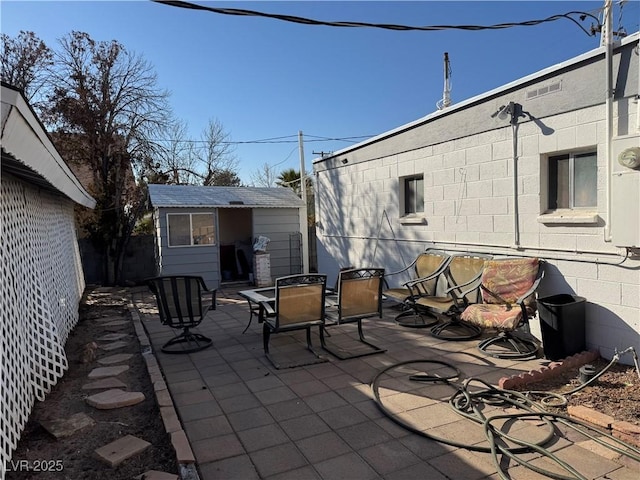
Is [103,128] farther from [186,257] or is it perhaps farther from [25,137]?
[25,137]

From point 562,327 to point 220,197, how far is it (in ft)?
28.8

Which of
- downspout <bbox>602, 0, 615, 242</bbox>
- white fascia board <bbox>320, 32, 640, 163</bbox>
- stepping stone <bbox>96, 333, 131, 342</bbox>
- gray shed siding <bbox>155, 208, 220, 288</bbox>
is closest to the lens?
downspout <bbox>602, 0, 615, 242</bbox>

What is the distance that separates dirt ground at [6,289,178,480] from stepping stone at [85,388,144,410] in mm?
40

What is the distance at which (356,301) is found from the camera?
493 centimetres

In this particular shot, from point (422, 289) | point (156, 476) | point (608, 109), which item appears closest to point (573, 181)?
point (608, 109)

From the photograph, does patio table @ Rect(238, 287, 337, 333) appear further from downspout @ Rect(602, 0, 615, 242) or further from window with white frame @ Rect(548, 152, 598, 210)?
downspout @ Rect(602, 0, 615, 242)

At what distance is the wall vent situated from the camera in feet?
14.9

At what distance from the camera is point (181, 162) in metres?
20.7

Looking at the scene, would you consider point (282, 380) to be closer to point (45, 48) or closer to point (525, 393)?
point (525, 393)

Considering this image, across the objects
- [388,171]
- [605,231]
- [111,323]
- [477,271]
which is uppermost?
[388,171]

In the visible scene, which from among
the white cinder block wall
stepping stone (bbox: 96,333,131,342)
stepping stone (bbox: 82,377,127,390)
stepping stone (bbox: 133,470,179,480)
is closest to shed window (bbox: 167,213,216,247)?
the white cinder block wall

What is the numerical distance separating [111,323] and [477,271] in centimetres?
582

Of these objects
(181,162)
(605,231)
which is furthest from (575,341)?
(181,162)

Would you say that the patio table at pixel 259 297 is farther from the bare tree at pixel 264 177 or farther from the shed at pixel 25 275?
the bare tree at pixel 264 177
